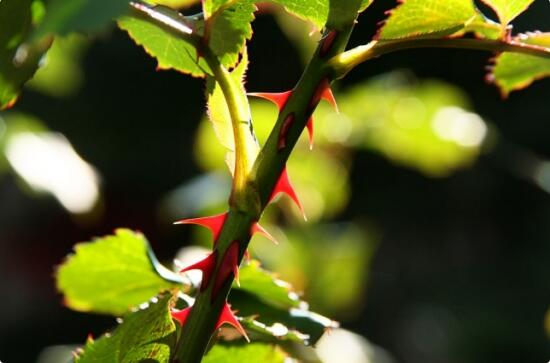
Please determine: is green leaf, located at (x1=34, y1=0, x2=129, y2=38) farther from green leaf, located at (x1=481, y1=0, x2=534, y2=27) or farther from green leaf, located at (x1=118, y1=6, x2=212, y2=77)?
green leaf, located at (x1=481, y1=0, x2=534, y2=27)

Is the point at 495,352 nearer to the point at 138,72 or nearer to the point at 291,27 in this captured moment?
the point at 138,72

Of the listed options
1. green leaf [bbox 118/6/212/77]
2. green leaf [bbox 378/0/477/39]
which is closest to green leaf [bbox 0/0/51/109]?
green leaf [bbox 118/6/212/77]

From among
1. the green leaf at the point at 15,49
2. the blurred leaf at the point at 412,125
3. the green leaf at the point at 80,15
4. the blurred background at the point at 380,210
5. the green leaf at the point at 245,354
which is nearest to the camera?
the green leaf at the point at 80,15

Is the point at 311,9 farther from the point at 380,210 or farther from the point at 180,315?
the point at 380,210

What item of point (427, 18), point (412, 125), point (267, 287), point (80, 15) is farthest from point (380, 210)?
point (80, 15)

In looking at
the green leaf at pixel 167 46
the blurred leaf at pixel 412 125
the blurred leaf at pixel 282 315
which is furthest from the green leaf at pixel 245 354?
the blurred leaf at pixel 412 125

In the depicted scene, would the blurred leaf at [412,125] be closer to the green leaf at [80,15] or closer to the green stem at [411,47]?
the green stem at [411,47]

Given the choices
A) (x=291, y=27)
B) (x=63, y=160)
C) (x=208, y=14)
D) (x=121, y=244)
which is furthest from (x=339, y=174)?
(x=208, y=14)
